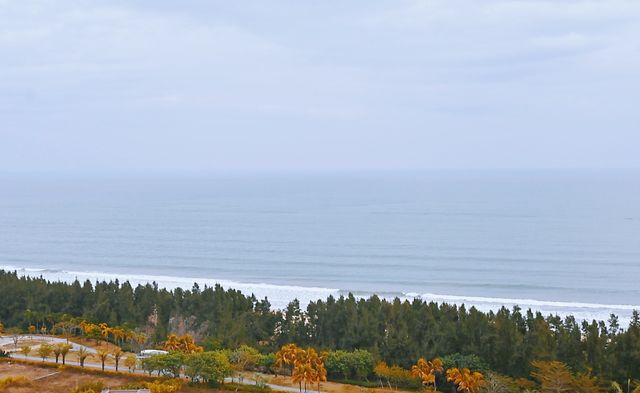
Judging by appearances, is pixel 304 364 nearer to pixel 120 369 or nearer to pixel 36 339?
pixel 120 369

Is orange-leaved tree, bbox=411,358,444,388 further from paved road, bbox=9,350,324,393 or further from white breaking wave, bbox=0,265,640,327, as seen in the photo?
white breaking wave, bbox=0,265,640,327

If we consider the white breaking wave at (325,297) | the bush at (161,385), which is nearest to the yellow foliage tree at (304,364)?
the bush at (161,385)

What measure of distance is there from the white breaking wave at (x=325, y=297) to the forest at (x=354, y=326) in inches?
491

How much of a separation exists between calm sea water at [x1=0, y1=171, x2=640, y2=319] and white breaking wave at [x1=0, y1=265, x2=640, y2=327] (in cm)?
22

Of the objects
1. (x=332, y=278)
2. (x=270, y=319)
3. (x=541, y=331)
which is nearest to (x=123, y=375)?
(x=270, y=319)

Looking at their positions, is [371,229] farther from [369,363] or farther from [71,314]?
[369,363]

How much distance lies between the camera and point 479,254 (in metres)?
88.2

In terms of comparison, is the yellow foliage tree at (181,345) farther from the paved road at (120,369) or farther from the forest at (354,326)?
the forest at (354,326)

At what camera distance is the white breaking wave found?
6069cm

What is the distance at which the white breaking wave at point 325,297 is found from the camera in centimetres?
6069

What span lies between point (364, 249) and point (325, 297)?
2742 cm

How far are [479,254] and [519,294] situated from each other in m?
20.9

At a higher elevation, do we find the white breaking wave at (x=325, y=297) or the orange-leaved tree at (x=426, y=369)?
the white breaking wave at (x=325, y=297)

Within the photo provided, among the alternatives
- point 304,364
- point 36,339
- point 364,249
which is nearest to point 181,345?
point 304,364
